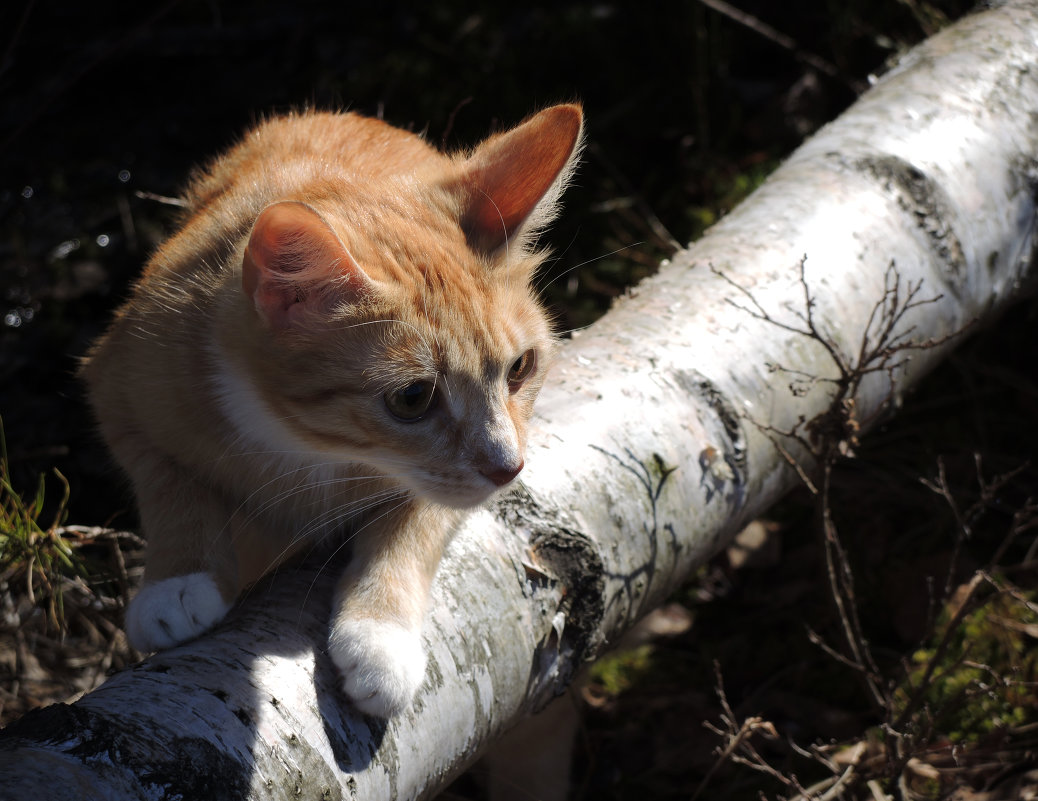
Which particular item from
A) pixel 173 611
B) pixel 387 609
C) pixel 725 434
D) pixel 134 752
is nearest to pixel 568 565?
pixel 387 609

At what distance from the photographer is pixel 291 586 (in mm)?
1551

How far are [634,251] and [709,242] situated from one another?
1.18 metres

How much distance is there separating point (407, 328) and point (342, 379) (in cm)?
14

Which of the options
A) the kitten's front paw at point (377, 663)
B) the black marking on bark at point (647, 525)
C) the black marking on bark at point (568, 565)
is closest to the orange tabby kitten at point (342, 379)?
the kitten's front paw at point (377, 663)

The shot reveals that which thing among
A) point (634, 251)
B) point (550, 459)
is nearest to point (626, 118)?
point (634, 251)

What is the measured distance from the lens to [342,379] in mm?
1577

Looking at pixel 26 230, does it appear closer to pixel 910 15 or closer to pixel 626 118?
pixel 626 118

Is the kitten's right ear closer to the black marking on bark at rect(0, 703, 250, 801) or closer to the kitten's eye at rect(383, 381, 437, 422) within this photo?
the kitten's eye at rect(383, 381, 437, 422)

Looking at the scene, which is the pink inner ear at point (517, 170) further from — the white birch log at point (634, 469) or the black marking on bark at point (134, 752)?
the black marking on bark at point (134, 752)

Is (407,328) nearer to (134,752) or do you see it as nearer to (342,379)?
(342,379)

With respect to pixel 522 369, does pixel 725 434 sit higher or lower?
lower

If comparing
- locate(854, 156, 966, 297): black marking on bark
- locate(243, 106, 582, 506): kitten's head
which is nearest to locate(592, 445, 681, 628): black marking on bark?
locate(243, 106, 582, 506): kitten's head

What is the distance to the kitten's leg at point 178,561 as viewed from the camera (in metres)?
1.55

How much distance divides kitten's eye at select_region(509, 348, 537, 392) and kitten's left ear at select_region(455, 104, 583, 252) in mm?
224
